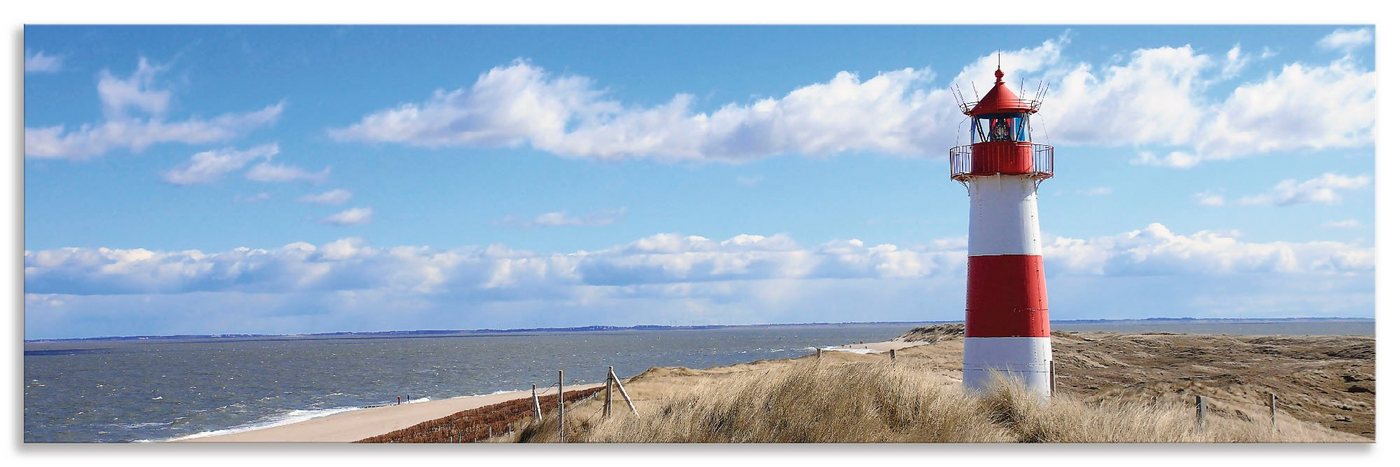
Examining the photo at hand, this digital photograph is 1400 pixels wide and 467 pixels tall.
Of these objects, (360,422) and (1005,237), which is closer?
(1005,237)

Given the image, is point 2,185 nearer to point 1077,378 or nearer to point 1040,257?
point 1040,257

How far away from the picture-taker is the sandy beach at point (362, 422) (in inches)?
772

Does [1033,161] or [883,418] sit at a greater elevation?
[1033,161]

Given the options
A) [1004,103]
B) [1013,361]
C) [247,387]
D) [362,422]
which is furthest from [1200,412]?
[247,387]

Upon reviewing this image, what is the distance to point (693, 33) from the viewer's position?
9031 mm

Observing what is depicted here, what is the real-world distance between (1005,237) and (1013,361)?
3.50 feet

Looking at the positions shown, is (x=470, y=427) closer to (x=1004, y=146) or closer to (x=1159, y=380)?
(x=1004, y=146)

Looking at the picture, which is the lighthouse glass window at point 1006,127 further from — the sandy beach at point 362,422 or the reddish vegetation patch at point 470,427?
the sandy beach at point 362,422

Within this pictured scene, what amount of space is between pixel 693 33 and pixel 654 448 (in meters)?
3.23

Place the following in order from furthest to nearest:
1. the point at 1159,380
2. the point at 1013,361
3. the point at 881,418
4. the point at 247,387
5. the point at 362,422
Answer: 1. the point at 247,387
2. the point at 362,422
3. the point at 1159,380
4. the point at 1013,361
5. the point at 881,418

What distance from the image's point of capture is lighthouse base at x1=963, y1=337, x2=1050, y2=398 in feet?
32.3

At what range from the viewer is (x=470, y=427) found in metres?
16.5

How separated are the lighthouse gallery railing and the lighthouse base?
1420mm
